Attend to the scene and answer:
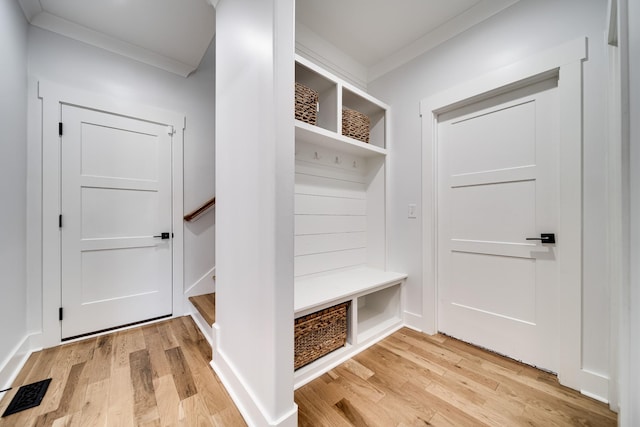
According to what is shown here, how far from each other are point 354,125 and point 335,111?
245mm

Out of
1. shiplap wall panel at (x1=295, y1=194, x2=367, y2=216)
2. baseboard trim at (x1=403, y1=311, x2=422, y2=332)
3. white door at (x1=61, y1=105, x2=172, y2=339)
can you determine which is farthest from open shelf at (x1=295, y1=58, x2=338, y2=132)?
baseboard trim at (x1=403, y1=311, x2=422, y2=332)

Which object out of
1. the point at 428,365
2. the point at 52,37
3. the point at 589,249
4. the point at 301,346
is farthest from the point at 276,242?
the point at 52,37

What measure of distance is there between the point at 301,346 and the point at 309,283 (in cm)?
53

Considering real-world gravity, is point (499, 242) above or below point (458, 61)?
below

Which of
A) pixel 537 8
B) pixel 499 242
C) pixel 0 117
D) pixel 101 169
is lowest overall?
pixel 499 242

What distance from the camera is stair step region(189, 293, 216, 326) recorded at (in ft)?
6.50

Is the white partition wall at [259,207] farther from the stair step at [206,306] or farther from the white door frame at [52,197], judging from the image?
the white door frame at [52,197]

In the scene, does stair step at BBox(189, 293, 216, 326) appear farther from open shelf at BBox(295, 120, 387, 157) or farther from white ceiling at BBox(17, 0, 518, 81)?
white ceiling at BBox(17, 0, 518, 81)

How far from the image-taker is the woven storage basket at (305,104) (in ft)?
5.75

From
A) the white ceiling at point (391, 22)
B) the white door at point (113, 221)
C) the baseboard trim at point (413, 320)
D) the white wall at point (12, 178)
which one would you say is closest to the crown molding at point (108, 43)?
the white wall at point (12, 178)

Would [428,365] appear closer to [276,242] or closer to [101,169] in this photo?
[276,242]

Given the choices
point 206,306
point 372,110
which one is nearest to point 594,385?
point 372,110

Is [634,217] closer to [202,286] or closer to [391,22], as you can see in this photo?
[391,22]

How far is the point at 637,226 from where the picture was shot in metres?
0.66
